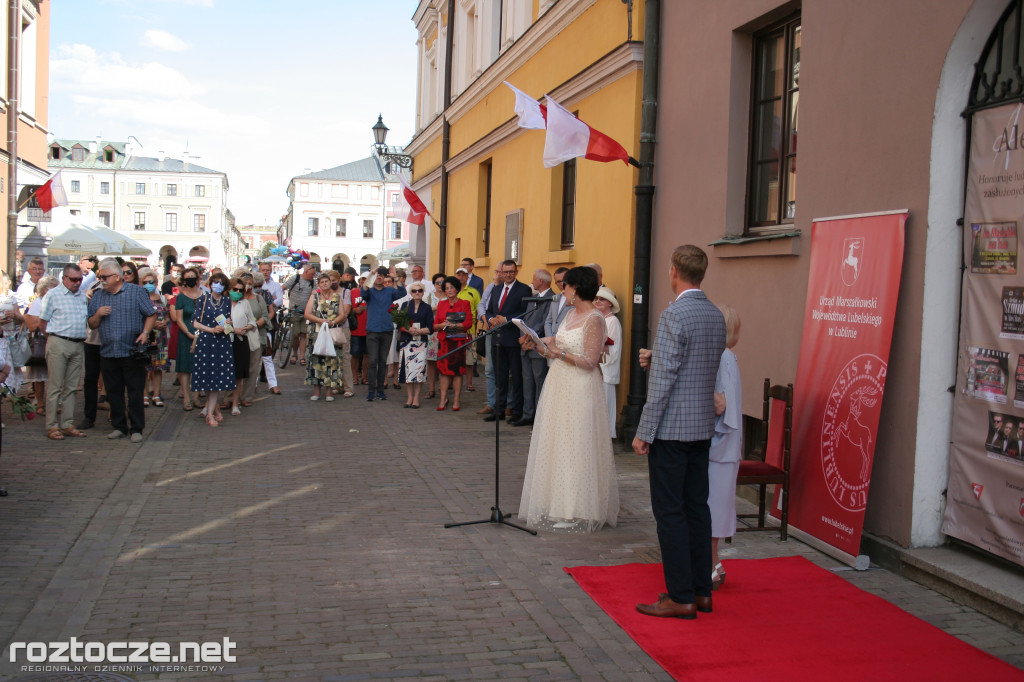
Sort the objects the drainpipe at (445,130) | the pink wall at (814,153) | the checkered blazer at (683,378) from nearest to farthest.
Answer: the checkered blazer at (683,378) < the pink wall at (814,153) < the drainpipe at (445,130)

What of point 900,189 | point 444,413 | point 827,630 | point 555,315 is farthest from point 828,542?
point 444,413

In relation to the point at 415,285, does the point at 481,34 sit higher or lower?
higher

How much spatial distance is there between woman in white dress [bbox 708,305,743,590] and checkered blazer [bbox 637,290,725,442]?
45 cm

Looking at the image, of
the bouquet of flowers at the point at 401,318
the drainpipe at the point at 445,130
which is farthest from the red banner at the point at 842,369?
the drainpipe at the point at 445,130

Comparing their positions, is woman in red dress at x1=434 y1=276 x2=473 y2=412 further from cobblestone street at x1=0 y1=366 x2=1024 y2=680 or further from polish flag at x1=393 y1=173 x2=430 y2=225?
polish flag at x1=393 y1=173 x2=430 y2=225

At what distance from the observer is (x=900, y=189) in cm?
580

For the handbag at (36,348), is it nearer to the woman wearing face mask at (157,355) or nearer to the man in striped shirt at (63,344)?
the man in striped shirt at (63,344)

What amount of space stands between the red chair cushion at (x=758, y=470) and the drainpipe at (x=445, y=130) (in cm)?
1569

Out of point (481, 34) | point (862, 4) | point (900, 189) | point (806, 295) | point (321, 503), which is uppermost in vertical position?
point (481, 34)

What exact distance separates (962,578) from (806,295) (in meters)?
2.45

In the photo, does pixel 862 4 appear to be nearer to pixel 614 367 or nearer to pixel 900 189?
pixel 900 189

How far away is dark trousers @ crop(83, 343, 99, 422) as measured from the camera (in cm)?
1070

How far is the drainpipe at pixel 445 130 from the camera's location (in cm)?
2080

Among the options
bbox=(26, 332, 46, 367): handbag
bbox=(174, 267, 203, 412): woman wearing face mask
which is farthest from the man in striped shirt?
bbox=(174, 267, 203, 412): woman wearing face mask
